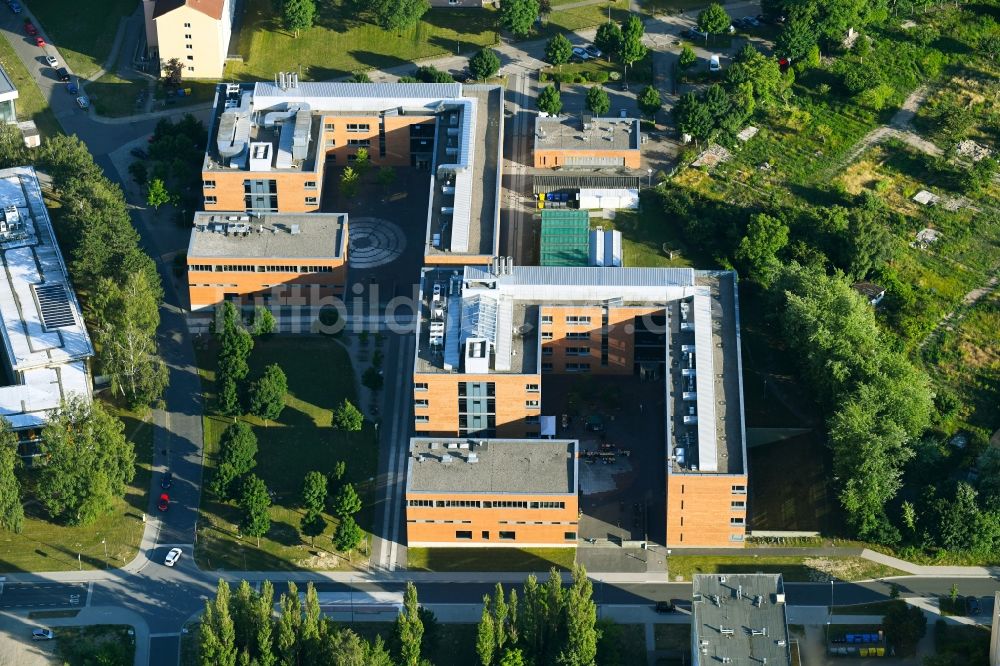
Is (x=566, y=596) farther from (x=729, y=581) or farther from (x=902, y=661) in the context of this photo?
(x=902, y=661)

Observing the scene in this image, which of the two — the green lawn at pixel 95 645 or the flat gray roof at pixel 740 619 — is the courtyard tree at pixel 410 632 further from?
the green lawn at pixel 95 645

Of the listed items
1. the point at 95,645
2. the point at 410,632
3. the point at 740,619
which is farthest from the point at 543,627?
the point at 95,645

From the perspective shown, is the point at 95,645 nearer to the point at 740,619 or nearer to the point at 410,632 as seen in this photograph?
the point at 410,632

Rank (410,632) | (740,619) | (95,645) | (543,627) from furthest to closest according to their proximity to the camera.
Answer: (95,645) → (543,627) → (410,632) → (740,619)

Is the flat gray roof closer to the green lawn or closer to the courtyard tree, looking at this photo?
the courtyard tree

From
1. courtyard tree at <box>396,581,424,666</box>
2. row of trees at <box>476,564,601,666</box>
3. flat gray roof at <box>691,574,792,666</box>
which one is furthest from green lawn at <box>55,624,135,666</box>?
flat gray roof at <box>691,574,792,666</box>

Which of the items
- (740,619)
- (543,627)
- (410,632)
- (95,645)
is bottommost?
(95,645)
